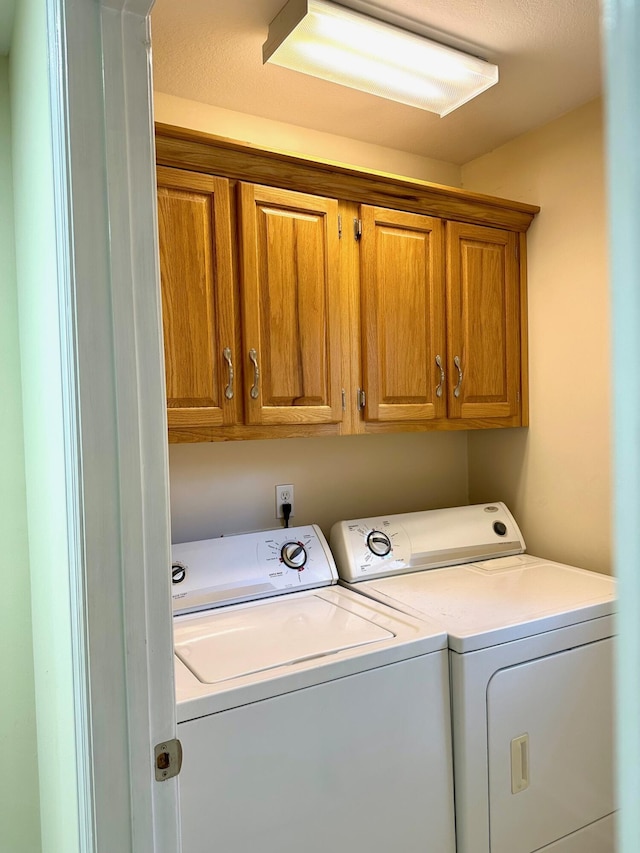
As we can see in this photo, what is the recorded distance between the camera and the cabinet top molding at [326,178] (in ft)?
5.44

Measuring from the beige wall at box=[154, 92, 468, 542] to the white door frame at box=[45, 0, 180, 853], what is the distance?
3.71ft

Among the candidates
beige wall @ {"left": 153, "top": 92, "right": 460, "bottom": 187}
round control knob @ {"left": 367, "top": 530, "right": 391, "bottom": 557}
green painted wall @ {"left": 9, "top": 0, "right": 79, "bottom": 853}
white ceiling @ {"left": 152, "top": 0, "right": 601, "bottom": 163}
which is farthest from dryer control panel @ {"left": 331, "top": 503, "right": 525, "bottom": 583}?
white ceiling @ {"left": 152, "top": 0, "right": 601, "bottom": 163}

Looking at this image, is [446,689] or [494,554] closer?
[446,689]

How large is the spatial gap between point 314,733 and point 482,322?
62.3 inches

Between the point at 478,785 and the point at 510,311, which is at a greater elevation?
the point at 510,311

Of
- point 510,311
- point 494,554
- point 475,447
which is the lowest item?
point 494,554

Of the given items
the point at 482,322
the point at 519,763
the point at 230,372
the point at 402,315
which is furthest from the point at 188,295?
the point at 519,763

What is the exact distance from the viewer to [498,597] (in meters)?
1.79

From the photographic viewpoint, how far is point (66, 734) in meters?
1.06

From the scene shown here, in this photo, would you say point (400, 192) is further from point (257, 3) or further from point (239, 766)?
point (239, 766)

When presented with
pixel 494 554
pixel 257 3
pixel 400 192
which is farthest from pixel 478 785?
pixel 257 3

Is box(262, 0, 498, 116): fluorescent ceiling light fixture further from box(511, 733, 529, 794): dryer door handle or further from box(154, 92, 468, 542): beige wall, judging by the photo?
box(511, 733, 529, 794): dryer door handle

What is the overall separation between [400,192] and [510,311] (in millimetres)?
665

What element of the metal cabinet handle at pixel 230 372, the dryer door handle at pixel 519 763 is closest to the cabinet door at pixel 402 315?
the metal cabinet handle at pixel 230 372
